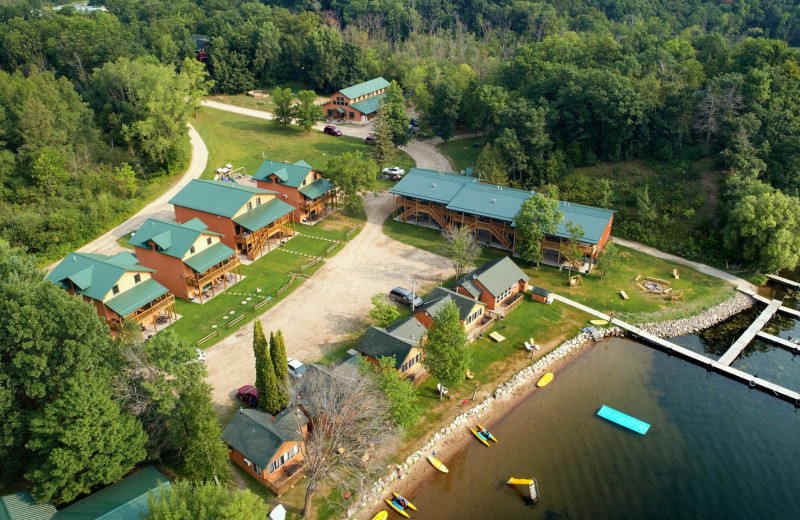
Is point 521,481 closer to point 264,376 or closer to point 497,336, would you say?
point 497,336

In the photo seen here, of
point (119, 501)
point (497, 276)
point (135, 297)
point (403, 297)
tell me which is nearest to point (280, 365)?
point (119, 501)

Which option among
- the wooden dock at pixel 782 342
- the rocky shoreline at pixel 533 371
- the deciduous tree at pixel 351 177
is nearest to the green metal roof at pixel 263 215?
the deciduous tree at pixel 351 177

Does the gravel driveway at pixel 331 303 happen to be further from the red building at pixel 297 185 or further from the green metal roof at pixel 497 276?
the red building at pixel 297 185

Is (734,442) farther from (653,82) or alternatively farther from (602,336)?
(653,82)

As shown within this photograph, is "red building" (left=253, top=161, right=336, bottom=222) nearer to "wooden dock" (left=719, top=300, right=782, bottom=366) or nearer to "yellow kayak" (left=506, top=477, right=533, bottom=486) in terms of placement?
"yellow kayak" (left=506, top=477, right=533, bottom=486)

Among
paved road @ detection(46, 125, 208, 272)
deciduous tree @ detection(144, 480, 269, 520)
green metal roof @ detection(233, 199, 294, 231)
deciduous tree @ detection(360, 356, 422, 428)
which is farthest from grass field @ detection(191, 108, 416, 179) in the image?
deciduous tree @ detection(144, 480, 269, 520)

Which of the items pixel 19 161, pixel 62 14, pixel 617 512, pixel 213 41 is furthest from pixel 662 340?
pixel 62 14
